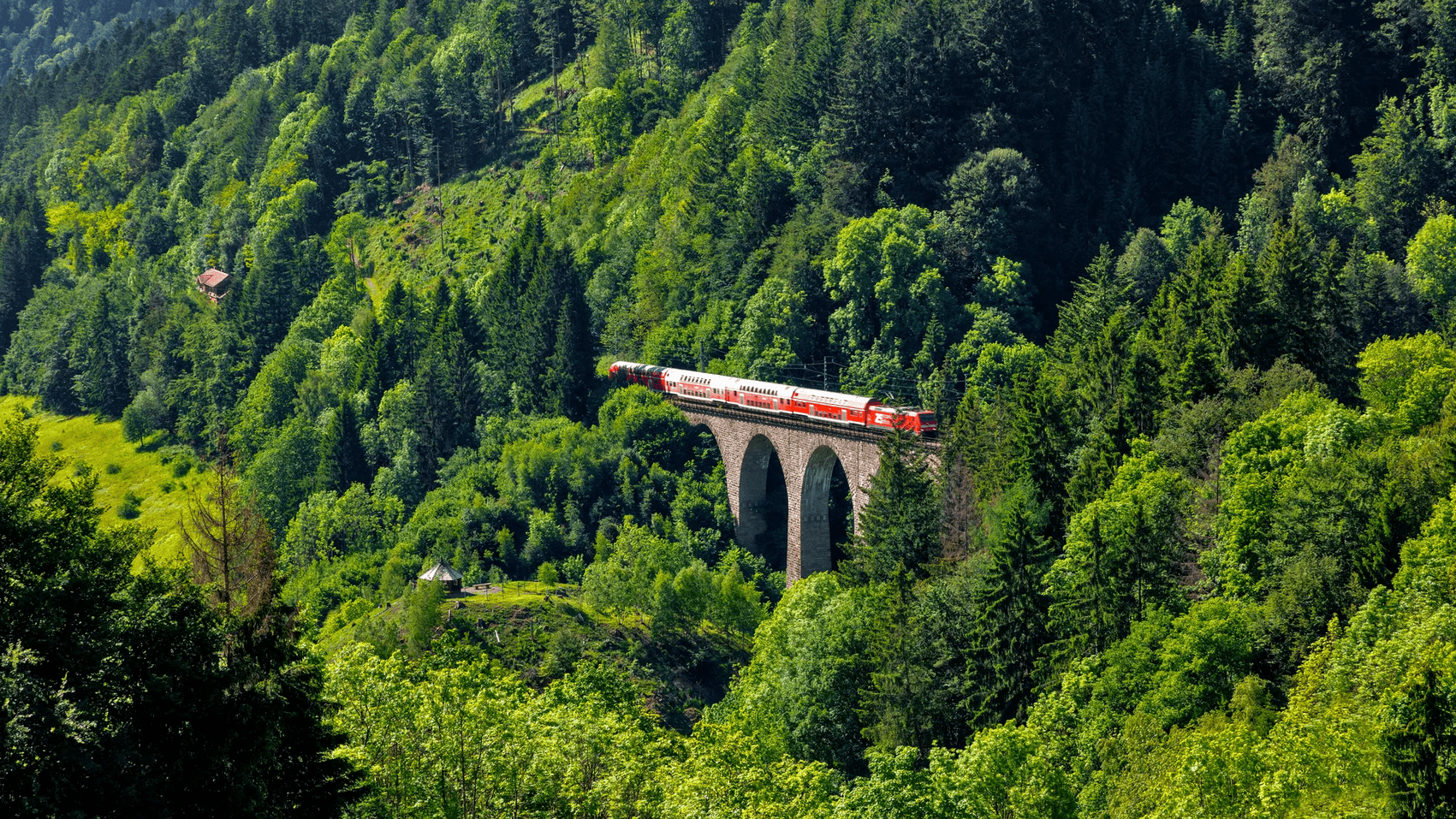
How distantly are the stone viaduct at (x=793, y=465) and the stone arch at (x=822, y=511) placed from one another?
0.05 meters

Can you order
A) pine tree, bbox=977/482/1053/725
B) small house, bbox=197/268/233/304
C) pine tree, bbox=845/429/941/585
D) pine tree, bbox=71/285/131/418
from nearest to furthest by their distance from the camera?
pine tree, bbox=977/482/1053/725, pine tree, bbox=845/429/941/585, pine tree, bbox=71/285/131/418, small house, bbox=197/268/233/304

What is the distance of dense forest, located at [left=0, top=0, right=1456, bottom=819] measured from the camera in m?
39.4

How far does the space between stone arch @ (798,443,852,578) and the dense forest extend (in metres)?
3.47

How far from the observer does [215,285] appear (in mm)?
157750

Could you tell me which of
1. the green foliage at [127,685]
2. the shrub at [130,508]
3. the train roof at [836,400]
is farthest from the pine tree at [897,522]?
the shrub at [130,508]

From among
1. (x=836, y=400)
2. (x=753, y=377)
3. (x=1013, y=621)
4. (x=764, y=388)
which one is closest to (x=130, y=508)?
(x=753, y=377)

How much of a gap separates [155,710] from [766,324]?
73.1 m

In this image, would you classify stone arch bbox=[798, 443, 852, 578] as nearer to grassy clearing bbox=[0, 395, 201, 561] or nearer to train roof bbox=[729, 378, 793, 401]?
train roof bbox=[729, 378, 793, 401]

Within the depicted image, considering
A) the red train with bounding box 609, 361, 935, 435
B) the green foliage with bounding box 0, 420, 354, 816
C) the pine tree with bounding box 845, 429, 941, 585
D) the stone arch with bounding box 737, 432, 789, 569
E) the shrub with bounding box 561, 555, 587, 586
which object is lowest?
the shrub with bounding box 561, 555, 587, 586

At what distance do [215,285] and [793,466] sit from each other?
79.5m

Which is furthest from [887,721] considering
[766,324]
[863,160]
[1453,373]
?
[863,160]

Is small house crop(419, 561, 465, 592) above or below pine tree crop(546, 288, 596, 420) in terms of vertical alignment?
below

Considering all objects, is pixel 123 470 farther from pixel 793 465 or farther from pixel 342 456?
pixel 793 465

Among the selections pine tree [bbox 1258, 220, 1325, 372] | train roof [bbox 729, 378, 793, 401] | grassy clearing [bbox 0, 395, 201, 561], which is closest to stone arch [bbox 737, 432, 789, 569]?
train roof [bbox 729, 378, 793, 401]
